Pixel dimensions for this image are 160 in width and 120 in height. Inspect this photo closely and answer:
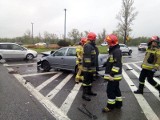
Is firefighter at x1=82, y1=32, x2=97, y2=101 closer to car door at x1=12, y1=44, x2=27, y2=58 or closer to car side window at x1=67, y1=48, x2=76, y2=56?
car side window at x1=67, y1=48, x2=76, y2=56

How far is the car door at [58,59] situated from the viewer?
13034mm

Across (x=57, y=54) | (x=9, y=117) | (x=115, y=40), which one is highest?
(x=115, y=40)

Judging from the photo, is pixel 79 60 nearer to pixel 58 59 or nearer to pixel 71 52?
pixel 71 52

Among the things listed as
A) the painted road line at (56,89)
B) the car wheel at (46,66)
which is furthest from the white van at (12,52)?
the painted road line at (56,89)

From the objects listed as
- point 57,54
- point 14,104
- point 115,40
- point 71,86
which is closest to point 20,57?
point 57,54

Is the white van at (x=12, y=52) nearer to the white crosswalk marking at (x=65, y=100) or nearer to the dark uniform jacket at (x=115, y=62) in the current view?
the white crosswalk marking at (x=65, y=100)

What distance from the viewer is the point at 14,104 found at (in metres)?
6.97

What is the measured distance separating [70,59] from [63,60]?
0.57m

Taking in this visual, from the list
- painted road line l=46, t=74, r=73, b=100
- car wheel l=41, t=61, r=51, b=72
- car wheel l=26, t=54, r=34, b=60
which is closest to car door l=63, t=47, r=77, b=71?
painted road line l=46, t=74, r=73, b=100

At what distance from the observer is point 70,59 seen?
12.4m

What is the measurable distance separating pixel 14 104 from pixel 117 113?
9.39 ft

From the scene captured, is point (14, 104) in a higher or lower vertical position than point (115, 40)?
lower

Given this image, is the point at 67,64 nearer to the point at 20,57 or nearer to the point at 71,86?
the point at 71,86

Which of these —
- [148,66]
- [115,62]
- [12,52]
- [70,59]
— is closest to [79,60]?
[70,59]
